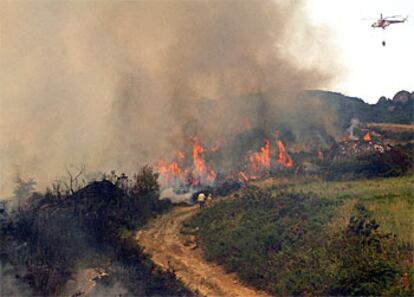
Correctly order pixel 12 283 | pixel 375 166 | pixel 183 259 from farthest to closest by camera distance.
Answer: pixel 375 166
pixel 183 259
pixel 12 283

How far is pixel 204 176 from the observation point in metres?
34.1

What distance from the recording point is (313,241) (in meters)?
17.8

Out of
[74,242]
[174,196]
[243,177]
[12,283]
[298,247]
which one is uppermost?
[243,177]

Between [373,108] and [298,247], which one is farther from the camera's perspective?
[373,108]

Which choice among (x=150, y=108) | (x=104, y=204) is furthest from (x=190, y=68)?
(x=104, y=204)

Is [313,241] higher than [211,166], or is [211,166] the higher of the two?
[211,166]

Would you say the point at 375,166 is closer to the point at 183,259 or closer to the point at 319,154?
the point at 319,154

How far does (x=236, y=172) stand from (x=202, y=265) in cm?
1688

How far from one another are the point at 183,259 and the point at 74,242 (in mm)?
4562

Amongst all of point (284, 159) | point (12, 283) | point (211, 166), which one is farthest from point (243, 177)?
point (12, 283)

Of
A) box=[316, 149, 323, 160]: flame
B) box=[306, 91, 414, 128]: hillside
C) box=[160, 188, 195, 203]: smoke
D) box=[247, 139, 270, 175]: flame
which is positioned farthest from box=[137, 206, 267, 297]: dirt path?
box=[306, 91, 414, 128]: hillside

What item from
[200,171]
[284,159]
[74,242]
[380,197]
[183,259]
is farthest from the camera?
[284,159]

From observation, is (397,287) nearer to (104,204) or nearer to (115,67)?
(104,204)

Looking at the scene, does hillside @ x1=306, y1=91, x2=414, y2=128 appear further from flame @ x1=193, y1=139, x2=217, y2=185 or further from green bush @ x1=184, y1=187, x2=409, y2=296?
green bush @ x1=184, y1=187, x2=409, y2=296
